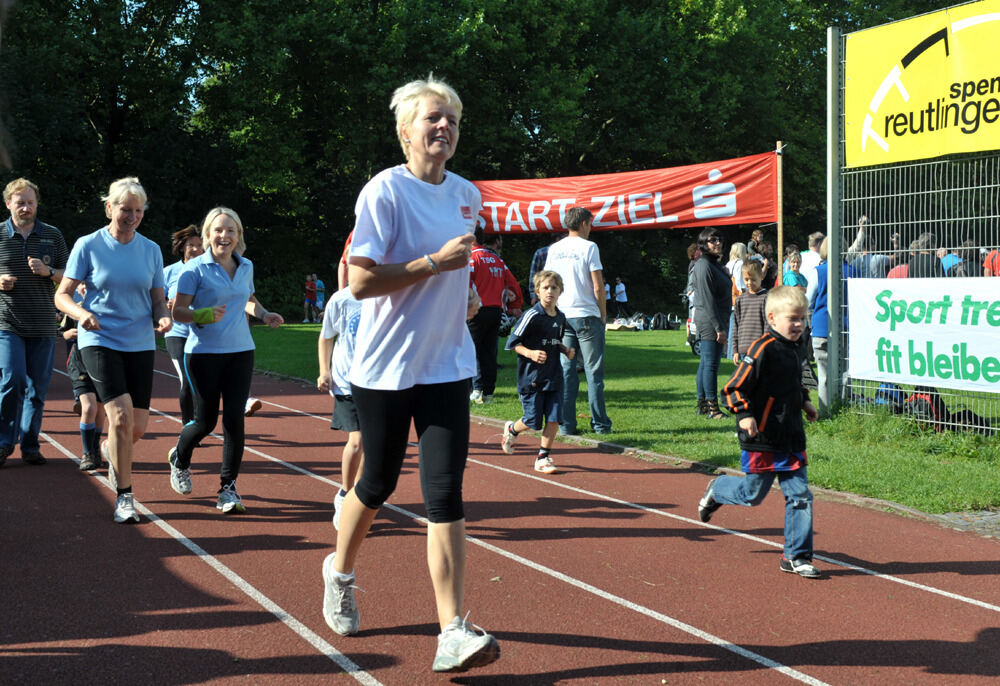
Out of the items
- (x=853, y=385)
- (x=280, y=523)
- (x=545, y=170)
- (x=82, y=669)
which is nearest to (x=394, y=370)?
(x=82, y=669)

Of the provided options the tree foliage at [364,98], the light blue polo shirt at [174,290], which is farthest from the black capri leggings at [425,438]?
the tree foliage at [364,98]

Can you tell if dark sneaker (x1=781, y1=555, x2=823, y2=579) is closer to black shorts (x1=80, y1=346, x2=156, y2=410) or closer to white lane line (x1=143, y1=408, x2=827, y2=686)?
white lane line (x1=143, y1=408, x2=827, y2=686)

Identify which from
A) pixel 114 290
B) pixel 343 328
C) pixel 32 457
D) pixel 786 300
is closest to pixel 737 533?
pixel 786 300

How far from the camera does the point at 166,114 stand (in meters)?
36.4

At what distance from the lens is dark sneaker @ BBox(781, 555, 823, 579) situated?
535 centimetres

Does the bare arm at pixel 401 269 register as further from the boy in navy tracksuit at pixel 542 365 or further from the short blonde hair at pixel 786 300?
the boy in navy tracksuit at pixel 542 365

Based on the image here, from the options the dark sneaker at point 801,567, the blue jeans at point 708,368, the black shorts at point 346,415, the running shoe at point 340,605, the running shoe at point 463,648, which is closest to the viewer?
the running shoe at point 463,648

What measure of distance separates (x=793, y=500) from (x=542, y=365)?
129 inches

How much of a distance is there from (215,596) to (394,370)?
5.95 feet

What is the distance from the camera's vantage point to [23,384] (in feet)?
27.4

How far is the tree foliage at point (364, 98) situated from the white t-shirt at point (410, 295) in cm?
2954

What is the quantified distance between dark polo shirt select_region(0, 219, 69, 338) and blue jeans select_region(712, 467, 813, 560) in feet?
18.9

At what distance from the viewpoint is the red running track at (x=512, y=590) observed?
4.07 m

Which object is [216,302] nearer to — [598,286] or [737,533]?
[737,533]
